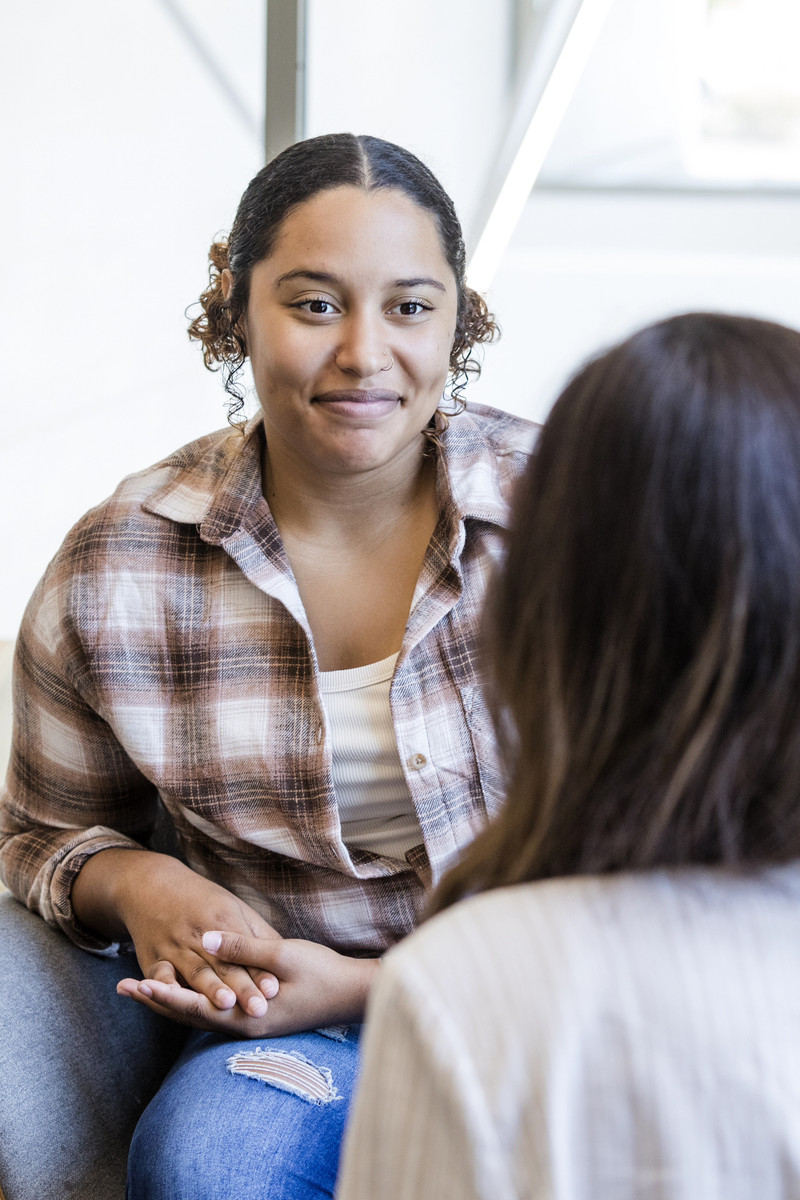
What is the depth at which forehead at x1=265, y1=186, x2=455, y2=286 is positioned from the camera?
106cm

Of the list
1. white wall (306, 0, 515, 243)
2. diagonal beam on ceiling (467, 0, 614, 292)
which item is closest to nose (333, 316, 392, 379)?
diagonal beam on ceiling (467, 0, 614, 292)

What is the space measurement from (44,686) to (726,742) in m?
0.86

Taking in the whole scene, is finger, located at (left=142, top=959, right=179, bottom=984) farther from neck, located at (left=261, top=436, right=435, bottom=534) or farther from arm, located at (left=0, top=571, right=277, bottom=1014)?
neck, located at (left=261, top=436, right=435, bottom=534)

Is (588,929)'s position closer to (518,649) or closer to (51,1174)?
(518,649)

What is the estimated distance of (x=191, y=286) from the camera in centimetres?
285

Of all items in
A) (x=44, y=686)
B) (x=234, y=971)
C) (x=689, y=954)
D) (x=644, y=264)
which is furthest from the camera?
(x=644, y=264)

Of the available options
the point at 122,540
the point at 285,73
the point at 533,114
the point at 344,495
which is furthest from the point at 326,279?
the point at 533,114

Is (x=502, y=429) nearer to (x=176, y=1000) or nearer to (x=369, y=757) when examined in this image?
(x=369, y=757)

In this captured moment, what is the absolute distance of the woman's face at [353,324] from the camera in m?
1.06

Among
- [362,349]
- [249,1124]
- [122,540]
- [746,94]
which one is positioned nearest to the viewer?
[249,1124]

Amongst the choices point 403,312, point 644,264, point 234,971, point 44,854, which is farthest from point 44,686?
point 644,264

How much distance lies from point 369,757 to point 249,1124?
33cm

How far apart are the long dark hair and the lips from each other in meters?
0.55

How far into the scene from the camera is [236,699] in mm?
1104
